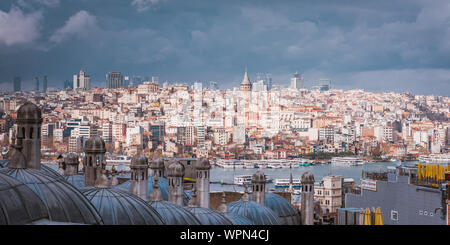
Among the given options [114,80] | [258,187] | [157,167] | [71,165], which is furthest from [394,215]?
[114,80]

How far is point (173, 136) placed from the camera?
30172 millimetres

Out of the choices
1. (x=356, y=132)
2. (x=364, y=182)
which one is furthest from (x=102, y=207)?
(x=356, y=132)

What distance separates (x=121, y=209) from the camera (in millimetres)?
2225

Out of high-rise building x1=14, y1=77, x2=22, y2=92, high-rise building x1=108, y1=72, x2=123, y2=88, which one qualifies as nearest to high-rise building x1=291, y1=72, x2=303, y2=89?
high-rise building x1=108, y1=72, x2=123, y2=88

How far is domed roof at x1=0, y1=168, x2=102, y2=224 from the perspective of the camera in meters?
1.79

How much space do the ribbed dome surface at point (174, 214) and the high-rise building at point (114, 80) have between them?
34.5 metres

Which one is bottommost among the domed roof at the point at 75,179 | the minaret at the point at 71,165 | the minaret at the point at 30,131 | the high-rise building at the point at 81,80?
the domed roof at the point at 75,179

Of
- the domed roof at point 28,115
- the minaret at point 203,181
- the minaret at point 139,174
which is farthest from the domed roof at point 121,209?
the minaret at point 203,181

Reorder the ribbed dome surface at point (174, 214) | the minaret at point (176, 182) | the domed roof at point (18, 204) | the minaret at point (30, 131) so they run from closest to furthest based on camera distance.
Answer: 1. the domed roof at point (18, 204)
2. the minaret at point (30, 131)
3. the ribbed dome surface at point (174, 214)
4. the minaret at point (176, 182)

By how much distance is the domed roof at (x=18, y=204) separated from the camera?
61.2 inches

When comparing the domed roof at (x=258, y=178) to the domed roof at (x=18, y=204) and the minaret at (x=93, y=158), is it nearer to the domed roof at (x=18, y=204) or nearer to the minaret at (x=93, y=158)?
the minaret at (x=93, y=158)

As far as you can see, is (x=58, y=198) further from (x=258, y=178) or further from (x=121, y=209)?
(x=258, y=178)
